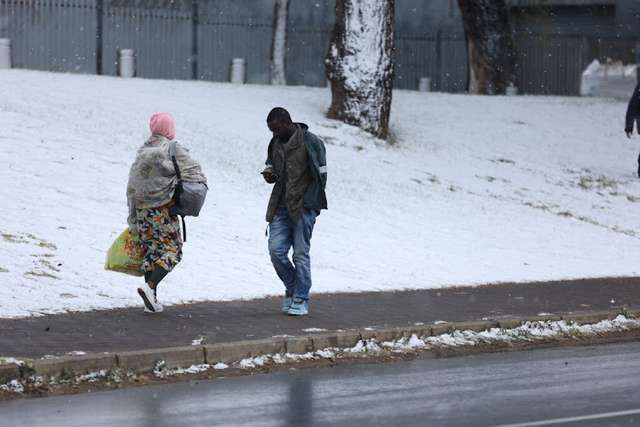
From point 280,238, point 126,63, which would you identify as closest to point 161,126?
point 280,238

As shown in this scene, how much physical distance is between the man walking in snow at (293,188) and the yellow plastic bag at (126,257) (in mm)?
1169

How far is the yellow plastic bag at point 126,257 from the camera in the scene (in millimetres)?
12281

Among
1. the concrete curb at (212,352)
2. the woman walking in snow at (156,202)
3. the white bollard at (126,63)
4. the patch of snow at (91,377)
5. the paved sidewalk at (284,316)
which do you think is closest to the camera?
the concrete curb at (212,352)

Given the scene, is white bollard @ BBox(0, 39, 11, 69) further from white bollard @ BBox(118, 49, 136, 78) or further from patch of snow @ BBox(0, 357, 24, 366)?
patch of snow @ BBox(0, 357, 24, 366)

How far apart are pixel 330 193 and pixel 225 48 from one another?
63.3ft

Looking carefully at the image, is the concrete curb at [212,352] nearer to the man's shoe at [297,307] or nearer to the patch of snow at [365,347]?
the patch of snow at [365,347]

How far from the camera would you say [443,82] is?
40125mm

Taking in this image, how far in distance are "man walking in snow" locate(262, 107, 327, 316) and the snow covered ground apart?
180 cm

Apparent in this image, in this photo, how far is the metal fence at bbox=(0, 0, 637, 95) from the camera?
36.8 metres

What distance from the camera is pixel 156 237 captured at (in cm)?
1225

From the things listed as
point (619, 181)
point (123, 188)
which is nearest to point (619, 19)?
point (619, 181)

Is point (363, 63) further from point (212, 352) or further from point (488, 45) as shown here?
point (212, 352)

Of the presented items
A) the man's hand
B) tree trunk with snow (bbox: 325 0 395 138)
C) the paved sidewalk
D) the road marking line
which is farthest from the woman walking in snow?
tree trunk with snow (bbox: 325 0 395 138)

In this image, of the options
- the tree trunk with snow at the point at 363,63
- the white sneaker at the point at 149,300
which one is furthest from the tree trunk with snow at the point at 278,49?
the white sneaker at the point at 149,300
